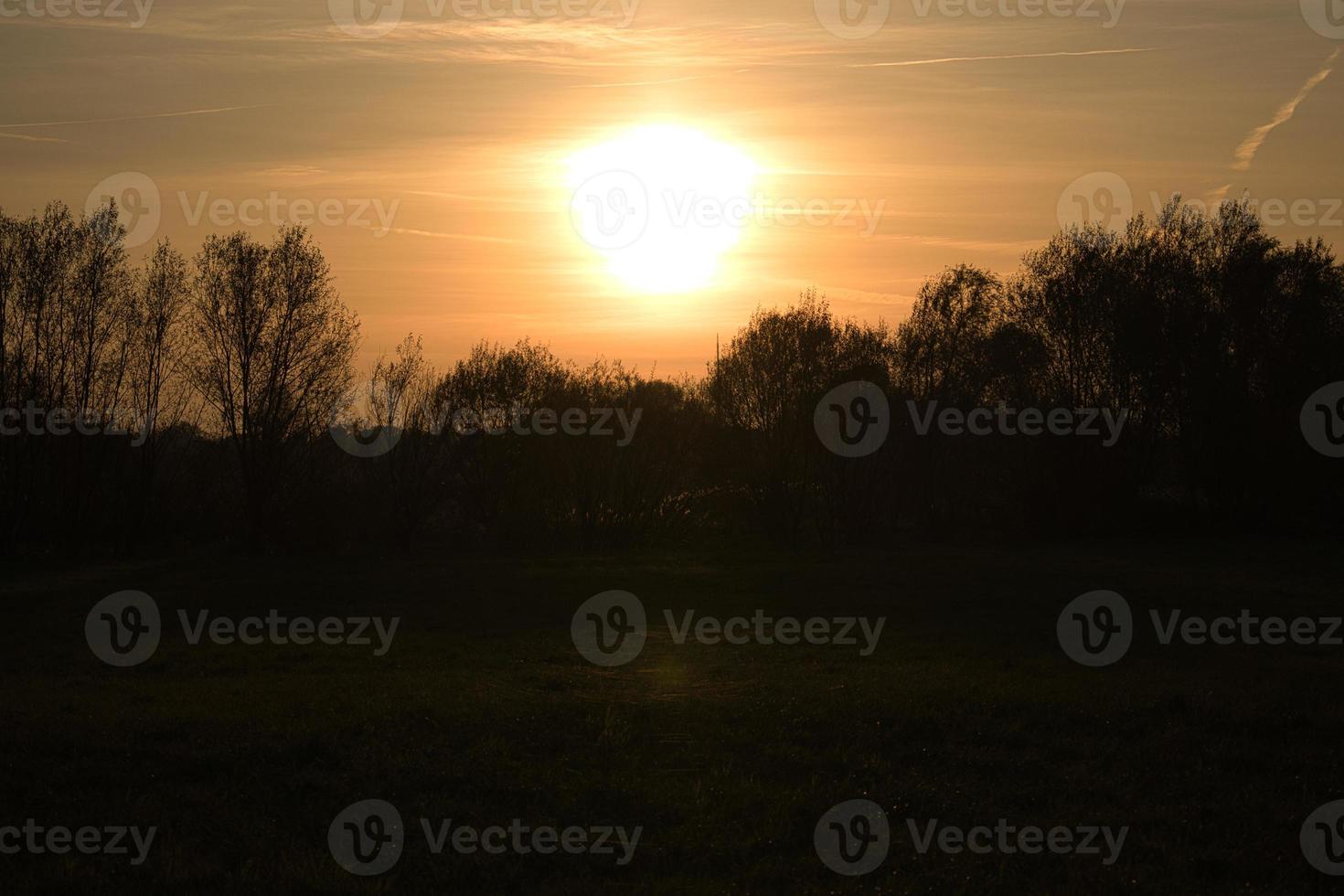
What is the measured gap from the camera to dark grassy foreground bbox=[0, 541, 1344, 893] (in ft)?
28.0

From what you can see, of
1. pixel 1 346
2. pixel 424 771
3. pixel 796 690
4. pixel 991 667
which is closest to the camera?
pixel 424 771

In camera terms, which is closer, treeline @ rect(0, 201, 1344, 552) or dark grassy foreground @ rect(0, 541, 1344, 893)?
dark grassy foreground @ rect(0, 541, 1344, 893)

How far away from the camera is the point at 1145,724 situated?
40.5 feet

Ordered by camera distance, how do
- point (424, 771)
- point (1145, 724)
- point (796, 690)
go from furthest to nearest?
point (796, 690) < point (1145, 724) < point (424, 771)

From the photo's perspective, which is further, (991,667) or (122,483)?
(122,483)

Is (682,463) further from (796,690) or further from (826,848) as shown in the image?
(826,848)

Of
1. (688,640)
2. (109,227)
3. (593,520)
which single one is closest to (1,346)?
(109,227)

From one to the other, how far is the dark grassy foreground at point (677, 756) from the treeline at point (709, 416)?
2564cm

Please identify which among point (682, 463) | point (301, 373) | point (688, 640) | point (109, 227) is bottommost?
point (688, 640)

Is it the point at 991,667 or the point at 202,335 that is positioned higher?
the point at 202,335

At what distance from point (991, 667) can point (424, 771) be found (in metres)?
9.75

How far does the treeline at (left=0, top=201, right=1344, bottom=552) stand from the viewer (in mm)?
44125

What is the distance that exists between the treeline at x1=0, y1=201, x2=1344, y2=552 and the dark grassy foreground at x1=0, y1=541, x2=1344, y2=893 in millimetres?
25642

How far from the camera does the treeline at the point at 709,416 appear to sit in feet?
145
